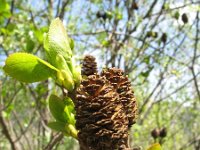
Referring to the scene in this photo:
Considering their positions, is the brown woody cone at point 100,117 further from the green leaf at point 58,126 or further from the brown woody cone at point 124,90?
the green leaf at point 58,126

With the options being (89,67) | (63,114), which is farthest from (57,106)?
(89,67)

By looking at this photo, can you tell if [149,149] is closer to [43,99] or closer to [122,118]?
[122,118]

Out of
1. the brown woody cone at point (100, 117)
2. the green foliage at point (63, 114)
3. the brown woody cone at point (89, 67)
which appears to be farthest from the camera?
the brown woody cone at point (89, 67)

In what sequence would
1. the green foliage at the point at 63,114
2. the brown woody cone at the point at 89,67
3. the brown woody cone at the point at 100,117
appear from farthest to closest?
the brown woody cone at the point at 89,67, the green foliage at the point at 63,114, the brown woody cone at the point at 100,117

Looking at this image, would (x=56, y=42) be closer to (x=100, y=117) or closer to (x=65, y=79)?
(x=65, y=79)

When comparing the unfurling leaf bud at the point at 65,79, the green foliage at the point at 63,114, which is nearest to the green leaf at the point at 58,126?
the green foliage at the point at 63,114

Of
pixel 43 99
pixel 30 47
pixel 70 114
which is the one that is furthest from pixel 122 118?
pixel 43 99

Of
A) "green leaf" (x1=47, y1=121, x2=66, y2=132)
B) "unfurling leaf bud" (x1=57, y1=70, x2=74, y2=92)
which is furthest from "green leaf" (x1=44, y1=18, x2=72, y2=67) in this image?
"green leaf" (x1=47, y1=121, x2=66, y2=132)
